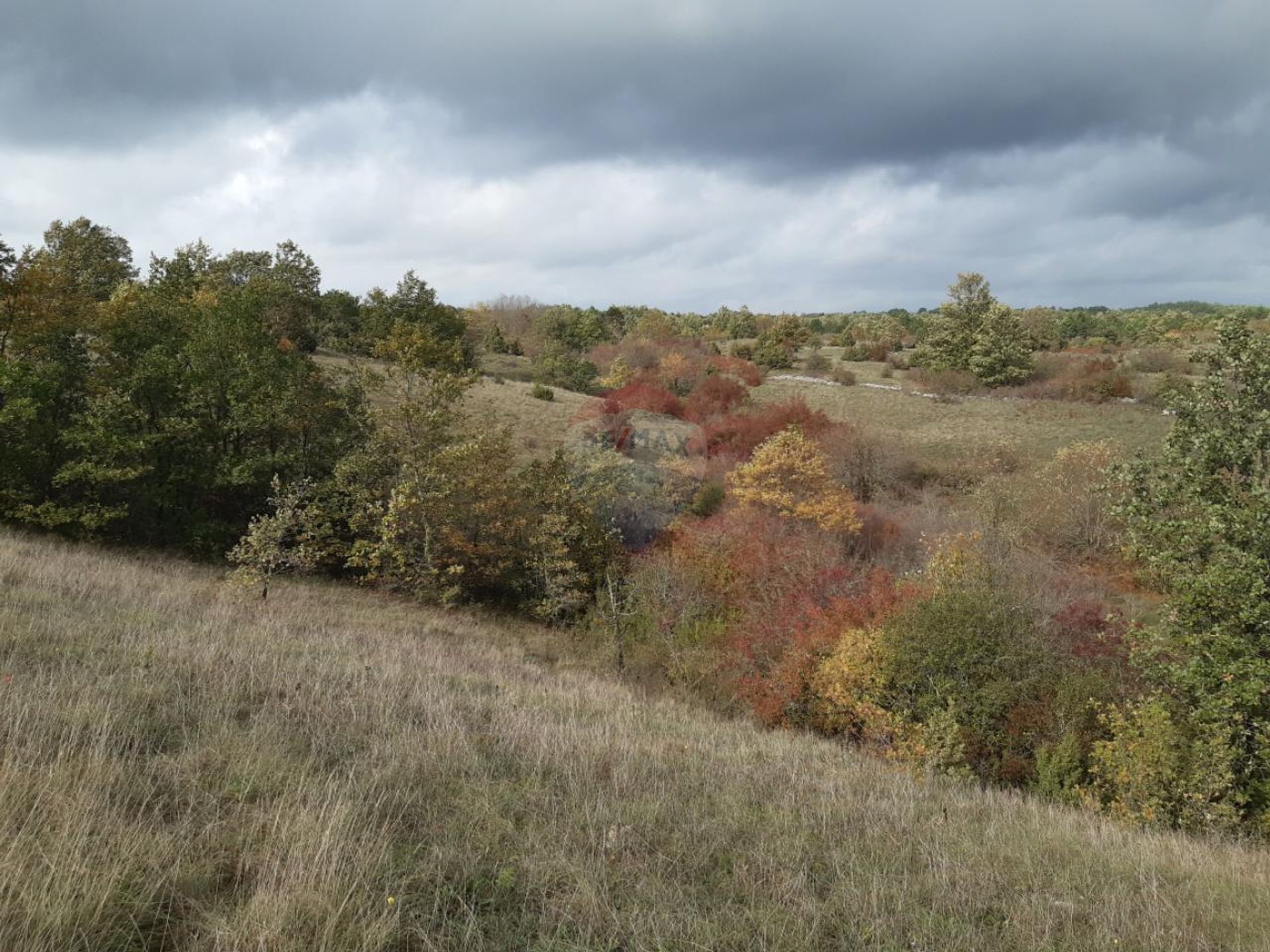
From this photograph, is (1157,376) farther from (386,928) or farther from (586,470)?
Answer: (386,928)

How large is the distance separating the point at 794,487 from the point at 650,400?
14861mm

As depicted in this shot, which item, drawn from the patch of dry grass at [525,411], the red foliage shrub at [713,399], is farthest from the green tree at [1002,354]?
the patch of dry grass at [525,411]

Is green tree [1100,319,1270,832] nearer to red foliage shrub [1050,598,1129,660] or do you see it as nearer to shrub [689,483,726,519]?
red foliage shrub [1050,598,1129,660]

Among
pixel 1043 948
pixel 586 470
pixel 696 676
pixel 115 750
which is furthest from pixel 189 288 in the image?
pixel 1043 948

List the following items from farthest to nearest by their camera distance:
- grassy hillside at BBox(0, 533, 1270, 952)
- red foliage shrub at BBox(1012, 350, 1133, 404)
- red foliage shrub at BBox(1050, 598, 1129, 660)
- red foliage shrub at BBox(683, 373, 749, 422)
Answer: red foliage shrub at BBox(1012, 350, 1133, 404), red foliage shrub at BBox(683, 373, 749, 422), red foliage shrub at BBox(1050, 598, 1129, 660), grassy hillside at BBox(0, 533, 1270, 952)

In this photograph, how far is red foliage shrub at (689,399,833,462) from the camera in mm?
33750

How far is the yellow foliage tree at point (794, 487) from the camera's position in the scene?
24.9 metres

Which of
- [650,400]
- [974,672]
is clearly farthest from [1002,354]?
[974,672]

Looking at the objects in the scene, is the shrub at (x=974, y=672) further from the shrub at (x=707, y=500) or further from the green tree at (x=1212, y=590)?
the shrub at (x=707, y=500)

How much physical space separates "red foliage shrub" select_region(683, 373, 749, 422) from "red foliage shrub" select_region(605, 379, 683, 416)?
100 cm

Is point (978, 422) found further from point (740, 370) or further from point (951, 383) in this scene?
point (740, 370)

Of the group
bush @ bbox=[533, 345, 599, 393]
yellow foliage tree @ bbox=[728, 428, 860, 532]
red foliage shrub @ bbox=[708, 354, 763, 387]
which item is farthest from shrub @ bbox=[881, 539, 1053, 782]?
bush @ bbox=[533, 345, 599, 393]

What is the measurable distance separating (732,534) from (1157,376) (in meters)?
42.3

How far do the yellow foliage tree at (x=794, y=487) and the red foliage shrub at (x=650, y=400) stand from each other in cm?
1174
